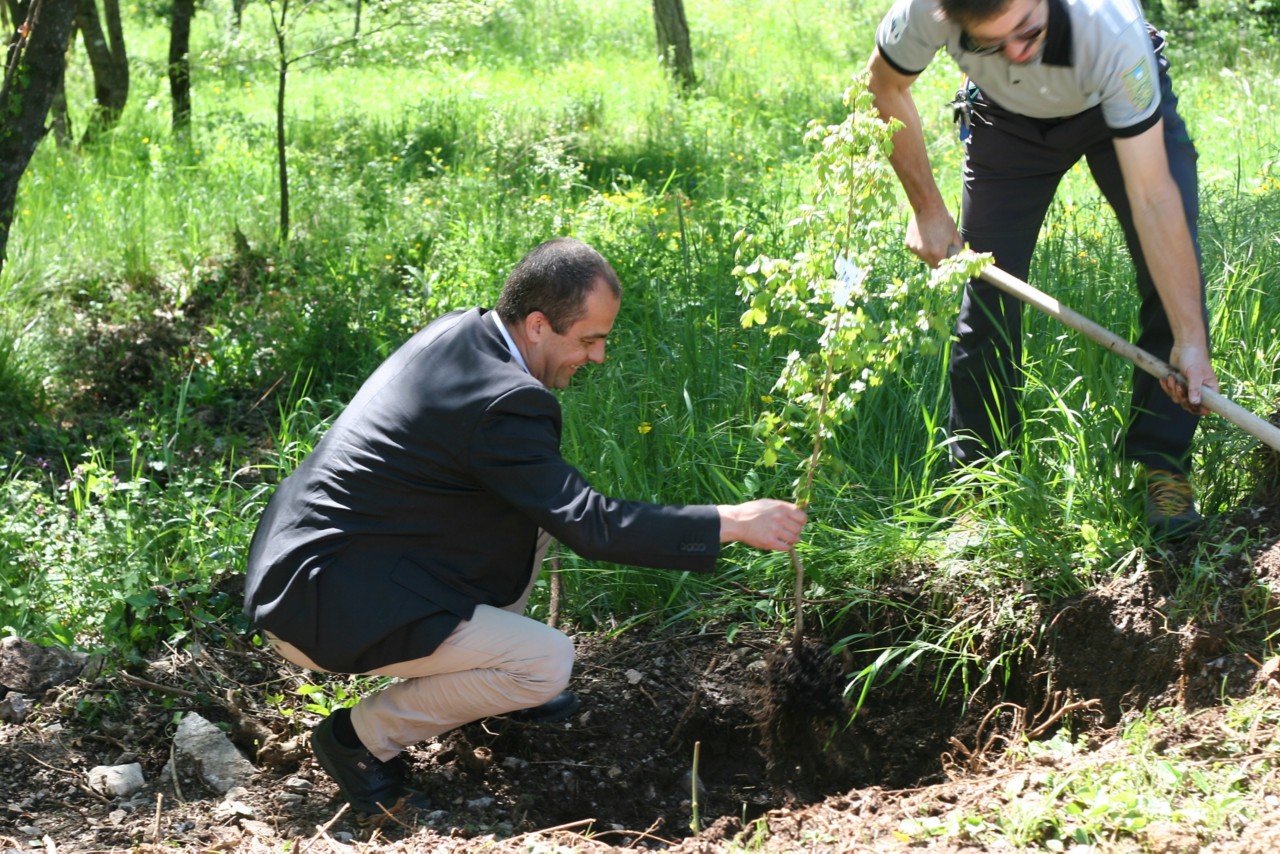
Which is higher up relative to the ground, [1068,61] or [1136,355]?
[1068,61]

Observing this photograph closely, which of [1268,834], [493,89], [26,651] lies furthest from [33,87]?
[493,89]

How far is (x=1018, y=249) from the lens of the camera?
145 inches

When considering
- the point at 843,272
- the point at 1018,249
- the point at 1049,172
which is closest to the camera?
the point at 843,272

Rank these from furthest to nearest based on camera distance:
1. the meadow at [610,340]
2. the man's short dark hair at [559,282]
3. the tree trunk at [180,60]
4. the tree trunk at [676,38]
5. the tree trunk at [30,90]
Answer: the tree trunk at [676,38], the tree trunk at [180,60], the tree trunk at [30,90], the meadow at [610,340], the man's short dark hair at [559,282]

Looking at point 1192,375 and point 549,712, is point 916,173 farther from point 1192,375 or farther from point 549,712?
point 549,712

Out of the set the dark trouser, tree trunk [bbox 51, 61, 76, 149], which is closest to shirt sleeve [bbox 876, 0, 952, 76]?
the dark trouser

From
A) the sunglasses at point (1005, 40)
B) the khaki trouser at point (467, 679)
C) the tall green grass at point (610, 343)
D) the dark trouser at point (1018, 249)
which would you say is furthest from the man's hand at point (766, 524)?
the sunglasses at point (1005, 40)

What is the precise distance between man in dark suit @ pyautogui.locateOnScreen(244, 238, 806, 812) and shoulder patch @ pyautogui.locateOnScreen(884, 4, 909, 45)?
48.3 inches

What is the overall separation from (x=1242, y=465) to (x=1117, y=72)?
4.08 feet

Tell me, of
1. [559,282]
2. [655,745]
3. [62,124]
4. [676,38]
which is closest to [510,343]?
[559,282]

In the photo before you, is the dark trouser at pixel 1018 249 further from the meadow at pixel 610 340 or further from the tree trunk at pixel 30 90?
the tree trunk at pixel 30 90

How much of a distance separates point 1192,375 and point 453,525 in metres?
1.90

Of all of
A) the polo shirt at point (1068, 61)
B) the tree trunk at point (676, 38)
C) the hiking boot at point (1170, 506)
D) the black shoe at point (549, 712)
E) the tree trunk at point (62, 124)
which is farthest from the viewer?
the tree trunk at point (676, 38)

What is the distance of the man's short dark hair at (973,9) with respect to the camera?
284 cm
